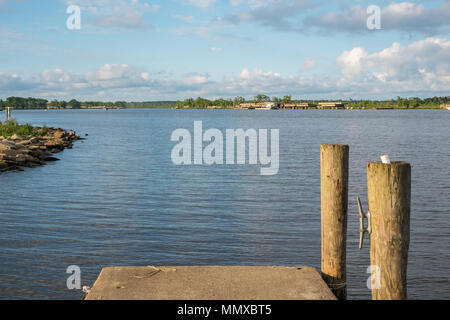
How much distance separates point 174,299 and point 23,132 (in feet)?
131

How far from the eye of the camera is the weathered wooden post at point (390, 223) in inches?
254

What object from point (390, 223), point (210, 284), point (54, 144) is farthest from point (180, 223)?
point (54, 144)

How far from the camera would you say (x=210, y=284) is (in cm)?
738

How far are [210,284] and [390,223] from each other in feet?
8.94

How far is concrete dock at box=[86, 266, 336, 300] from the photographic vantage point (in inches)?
275

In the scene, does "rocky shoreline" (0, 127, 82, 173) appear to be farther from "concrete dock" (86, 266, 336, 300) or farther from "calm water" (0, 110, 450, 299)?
"concrete dock" (86, 266, 336, 300)

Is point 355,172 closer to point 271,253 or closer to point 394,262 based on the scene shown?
point 271,253

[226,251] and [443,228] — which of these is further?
[443,228]

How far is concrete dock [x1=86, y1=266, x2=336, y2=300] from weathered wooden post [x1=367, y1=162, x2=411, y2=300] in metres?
0.87

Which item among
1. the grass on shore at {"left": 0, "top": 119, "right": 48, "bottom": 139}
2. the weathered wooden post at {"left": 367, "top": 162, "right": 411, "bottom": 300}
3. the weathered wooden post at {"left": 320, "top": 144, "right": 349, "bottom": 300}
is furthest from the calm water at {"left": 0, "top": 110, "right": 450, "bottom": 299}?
the grass on shore at {"left": 0, "top": 119, "right": 48, "bottom": 139}

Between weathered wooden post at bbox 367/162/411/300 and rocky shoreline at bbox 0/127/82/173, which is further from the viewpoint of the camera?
rocky shoreline at bbox 0/127/82/173
